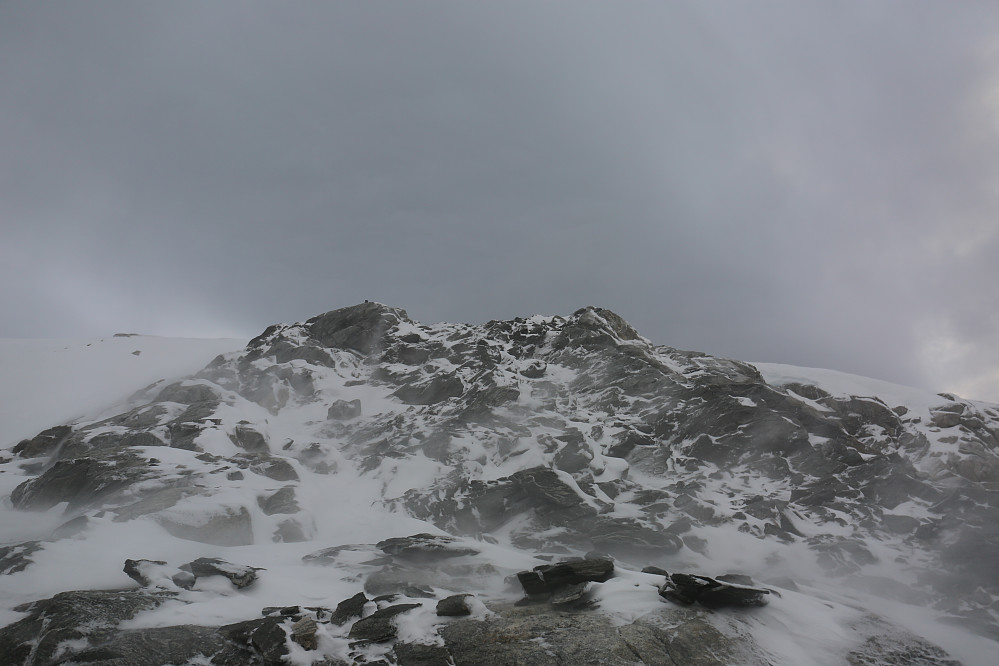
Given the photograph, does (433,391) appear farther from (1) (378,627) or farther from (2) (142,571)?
(1) (378,627)

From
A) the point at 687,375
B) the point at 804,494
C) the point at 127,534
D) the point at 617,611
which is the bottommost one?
the point at 127,534

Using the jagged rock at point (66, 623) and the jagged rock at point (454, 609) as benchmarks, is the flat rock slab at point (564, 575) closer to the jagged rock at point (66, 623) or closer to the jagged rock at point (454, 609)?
the jagged rock at point (454, 609)

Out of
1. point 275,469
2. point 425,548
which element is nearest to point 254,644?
point 425,548

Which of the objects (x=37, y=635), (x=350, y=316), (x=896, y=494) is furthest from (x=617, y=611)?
(x=350, y=316)

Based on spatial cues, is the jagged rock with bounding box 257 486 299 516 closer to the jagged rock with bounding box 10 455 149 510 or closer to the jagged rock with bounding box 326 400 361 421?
the jagged rock with bounding box 10 455 149 510

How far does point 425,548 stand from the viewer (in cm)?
2255

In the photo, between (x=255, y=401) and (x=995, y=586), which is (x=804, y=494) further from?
(x=255, y=401)

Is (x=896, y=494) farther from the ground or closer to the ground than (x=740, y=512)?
farther from the ground

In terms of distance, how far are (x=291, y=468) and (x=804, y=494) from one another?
32475 mm

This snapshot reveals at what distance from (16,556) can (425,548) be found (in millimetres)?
13663

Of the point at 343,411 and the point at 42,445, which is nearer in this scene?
the point at 42,445

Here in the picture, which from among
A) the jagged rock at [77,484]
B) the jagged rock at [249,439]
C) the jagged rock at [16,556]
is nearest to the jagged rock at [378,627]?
the jagged rock at [16,556]

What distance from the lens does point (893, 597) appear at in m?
25.0

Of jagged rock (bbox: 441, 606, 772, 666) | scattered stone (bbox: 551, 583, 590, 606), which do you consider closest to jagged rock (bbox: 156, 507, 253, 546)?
jagged rock (bbox: 441, 606, 772, 666)
